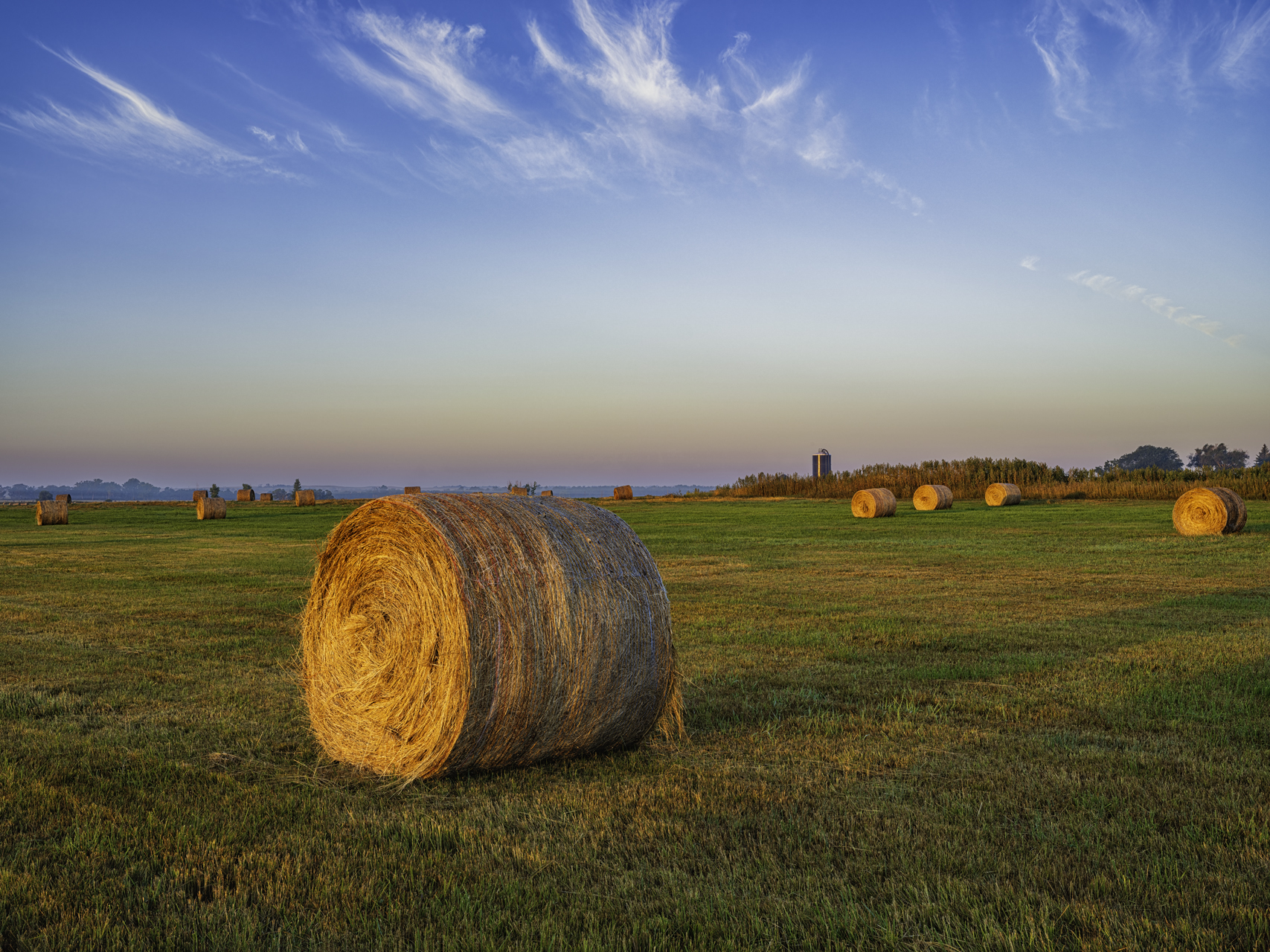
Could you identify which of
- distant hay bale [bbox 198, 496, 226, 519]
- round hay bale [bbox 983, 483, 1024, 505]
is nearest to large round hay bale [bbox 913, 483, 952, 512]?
round hay bale [bbox 983, 483, 1024, 505]

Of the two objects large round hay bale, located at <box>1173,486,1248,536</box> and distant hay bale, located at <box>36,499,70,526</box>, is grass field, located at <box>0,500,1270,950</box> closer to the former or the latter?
large round hay bale, located at <box>1173,486,1248,536</box>

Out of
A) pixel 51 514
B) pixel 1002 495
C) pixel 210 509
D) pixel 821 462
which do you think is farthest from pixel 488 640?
pixel 821 462

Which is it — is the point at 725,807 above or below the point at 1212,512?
below

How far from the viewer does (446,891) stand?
4.23 m

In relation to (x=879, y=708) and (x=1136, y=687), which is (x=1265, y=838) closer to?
(x=879, y=708)

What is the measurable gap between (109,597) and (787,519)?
2759 centimetres

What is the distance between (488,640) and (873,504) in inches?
1361

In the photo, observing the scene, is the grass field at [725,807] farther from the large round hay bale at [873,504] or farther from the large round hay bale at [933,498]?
the large round hay bale at [933,498]

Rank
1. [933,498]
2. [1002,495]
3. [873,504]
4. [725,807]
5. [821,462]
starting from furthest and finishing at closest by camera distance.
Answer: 1. [821,462]
2. [1002,495]
3. [933,498]
4. [873,504]
5. [725,807]

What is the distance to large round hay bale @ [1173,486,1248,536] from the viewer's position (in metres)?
25.2

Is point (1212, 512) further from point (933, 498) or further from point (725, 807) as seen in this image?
point (725, 807)

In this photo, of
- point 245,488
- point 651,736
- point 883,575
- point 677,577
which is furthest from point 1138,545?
point 245,488

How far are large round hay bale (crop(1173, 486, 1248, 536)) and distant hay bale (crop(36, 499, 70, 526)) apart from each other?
148ft

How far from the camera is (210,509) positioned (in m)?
45.1
